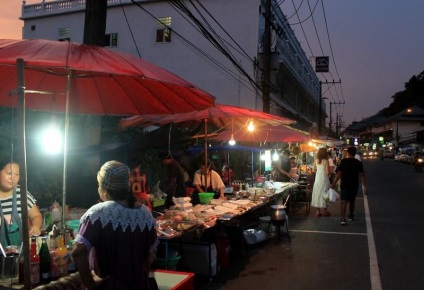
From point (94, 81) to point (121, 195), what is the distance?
2252 millimetres

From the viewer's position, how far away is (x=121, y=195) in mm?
2943

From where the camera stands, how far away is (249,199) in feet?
31.5

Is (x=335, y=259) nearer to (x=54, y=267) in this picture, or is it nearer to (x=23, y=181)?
(x=54, y=267)

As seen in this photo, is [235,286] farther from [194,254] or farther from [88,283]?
[88,283]

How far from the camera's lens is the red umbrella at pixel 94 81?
9.84ft

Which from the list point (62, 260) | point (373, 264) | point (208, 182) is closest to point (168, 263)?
point (62, 260)

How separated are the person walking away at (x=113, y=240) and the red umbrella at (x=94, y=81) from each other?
783 mm

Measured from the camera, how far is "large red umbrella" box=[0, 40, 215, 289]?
298 cm

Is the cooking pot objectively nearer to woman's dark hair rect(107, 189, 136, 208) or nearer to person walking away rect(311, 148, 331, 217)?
person walking away rect(311, 148, 331, 217)

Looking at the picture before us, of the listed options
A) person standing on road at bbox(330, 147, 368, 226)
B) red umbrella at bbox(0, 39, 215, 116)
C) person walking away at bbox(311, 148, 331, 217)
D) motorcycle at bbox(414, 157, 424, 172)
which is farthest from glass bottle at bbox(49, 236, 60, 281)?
motorcycle at bbox(414, 157, 424, 172)

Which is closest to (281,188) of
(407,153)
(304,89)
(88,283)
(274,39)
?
(88,283)

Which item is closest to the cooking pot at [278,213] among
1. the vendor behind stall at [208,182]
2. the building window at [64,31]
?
the vendor behind stall at [208,182]

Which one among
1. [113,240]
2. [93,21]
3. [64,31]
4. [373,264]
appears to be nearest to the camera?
[113,240]

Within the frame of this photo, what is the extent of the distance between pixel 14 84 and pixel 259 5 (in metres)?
22.4
